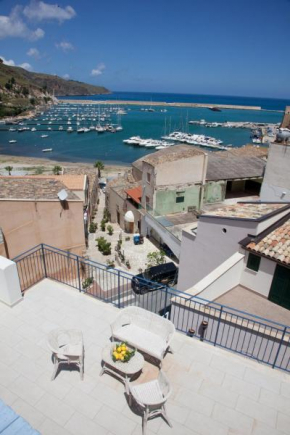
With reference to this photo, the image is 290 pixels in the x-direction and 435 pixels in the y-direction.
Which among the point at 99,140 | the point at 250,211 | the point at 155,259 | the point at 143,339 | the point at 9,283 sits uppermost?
the point at 250,211

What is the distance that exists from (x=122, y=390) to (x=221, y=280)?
645 centimetres

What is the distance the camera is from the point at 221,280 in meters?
11.6

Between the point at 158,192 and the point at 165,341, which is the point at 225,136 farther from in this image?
the point at 165,341

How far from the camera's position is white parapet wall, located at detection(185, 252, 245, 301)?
10789 mm

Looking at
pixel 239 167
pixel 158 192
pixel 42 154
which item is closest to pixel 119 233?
pixel 158 192

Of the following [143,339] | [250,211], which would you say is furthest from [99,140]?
[143,339]

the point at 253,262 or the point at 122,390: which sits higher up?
the point at 122,390

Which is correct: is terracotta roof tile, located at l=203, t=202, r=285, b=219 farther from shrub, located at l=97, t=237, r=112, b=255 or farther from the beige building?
shrub, located at l=97, t=237, r=112, b=255

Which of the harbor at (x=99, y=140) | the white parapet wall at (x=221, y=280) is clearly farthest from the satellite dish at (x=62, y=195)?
the harbor at (x=99, y=140)

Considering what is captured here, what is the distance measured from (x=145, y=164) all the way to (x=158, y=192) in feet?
8.98

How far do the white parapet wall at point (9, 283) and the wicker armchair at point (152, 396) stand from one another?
450cm

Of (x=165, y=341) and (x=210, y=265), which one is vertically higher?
(x=165, y=341)

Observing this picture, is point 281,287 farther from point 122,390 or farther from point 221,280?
point 122,390

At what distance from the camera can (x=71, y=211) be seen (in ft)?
58.5
